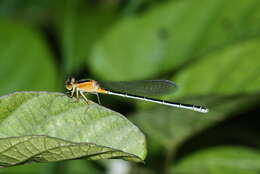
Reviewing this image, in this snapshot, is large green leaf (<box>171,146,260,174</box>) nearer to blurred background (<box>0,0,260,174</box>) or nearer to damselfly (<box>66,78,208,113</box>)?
blurred background (<box>0,0,260,174</box>)

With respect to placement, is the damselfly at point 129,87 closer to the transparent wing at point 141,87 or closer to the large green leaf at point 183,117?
the transparent wing at point 141,87

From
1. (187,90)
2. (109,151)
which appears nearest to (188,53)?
(187,90)

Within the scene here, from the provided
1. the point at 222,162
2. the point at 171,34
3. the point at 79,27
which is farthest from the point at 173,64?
the point at 79,27

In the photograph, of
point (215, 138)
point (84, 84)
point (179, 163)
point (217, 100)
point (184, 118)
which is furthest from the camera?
point (215, 138)

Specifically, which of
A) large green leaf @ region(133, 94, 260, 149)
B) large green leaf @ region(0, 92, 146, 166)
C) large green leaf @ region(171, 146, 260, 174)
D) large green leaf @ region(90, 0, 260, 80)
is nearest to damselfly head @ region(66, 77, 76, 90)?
large green leaf @ region(133, 94, 260, 149)

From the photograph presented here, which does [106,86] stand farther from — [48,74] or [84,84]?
[48,74]

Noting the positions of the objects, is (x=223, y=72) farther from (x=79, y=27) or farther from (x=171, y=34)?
(x=79, y=27)
